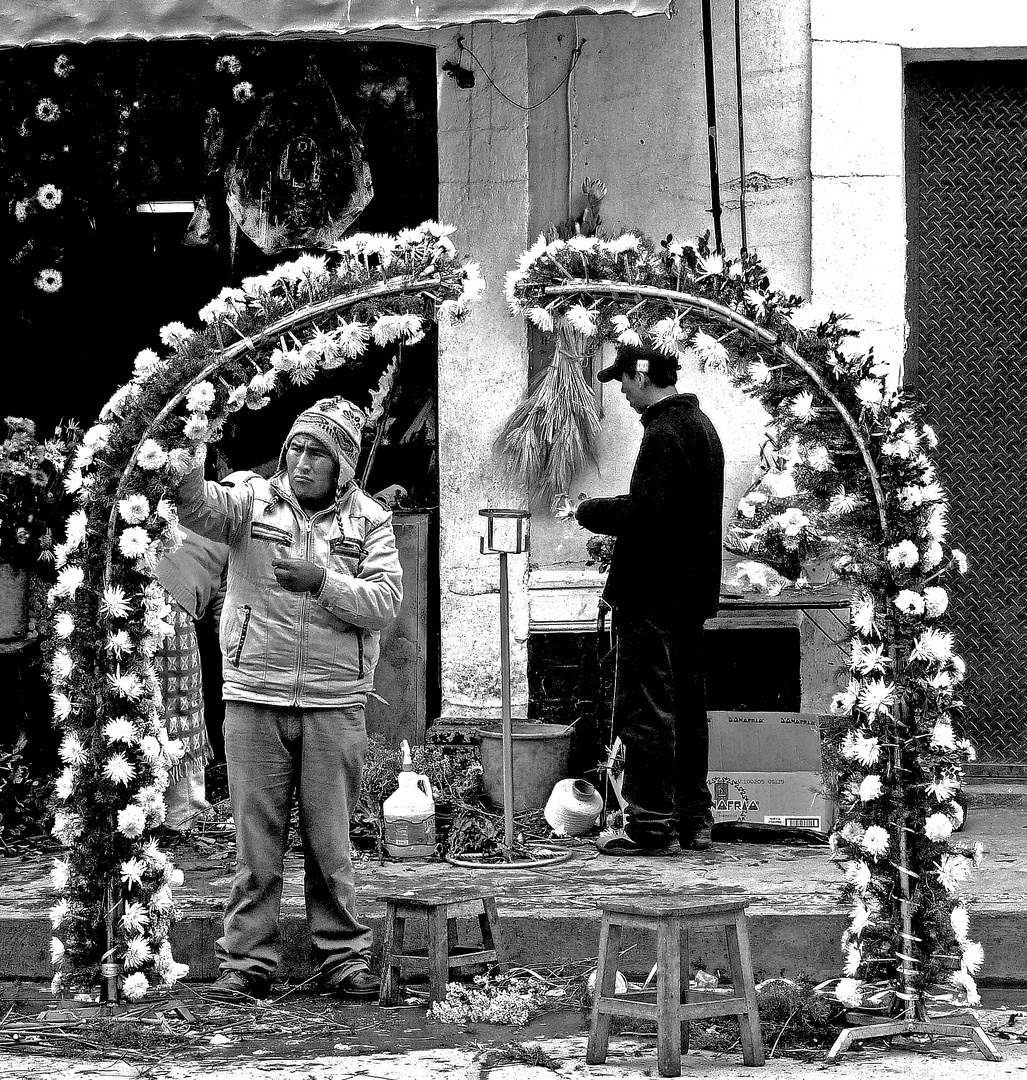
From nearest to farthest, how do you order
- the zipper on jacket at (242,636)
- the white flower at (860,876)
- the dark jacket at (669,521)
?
the white flower at (860,876)
the zipper on jacket at (242,636)
the dark jacket at (669,521)

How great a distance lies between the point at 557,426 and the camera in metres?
7.78

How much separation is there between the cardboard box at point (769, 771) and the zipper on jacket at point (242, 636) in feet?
8.47

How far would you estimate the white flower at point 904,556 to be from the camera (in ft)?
16.5

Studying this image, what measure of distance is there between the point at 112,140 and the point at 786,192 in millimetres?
3602

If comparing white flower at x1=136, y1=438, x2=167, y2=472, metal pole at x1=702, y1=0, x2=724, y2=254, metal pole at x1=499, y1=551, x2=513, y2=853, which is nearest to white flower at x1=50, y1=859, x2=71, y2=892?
white flower at x1=136, y1=438, x2=167, y2=472

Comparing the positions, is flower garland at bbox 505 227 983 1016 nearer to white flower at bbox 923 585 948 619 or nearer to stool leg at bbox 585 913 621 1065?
white flower at bbox 923 585 948 619

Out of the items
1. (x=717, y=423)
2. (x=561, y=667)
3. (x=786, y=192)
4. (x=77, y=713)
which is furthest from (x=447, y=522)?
(x=77, y=713)

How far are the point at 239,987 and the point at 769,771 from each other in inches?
109

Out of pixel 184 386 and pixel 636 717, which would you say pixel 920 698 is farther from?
pixel 184 386

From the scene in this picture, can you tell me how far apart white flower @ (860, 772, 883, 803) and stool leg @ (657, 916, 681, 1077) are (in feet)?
2.65

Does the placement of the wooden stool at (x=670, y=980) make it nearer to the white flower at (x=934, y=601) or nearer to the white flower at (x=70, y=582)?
the white flower at (x=934, y=601)

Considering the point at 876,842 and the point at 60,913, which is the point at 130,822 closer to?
the point at 60,913

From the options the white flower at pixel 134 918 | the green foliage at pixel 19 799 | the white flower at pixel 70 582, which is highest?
the white flower at pixel 70 582

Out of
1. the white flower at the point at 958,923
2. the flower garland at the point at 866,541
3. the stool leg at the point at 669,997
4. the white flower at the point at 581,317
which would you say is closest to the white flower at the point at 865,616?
the flower garland at the point at 866,541
